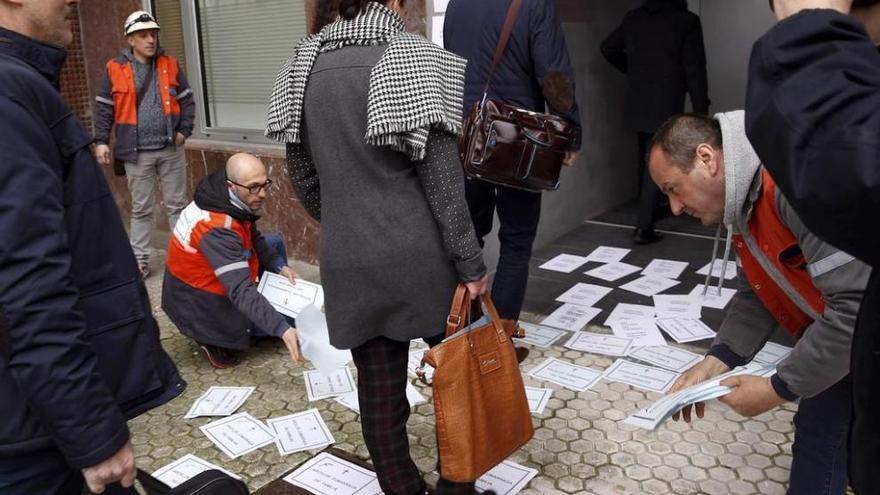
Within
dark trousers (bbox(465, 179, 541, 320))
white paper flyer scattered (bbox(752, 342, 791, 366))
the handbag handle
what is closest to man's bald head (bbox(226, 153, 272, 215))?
dark trousers (bbox(465, 179, 541, 320))

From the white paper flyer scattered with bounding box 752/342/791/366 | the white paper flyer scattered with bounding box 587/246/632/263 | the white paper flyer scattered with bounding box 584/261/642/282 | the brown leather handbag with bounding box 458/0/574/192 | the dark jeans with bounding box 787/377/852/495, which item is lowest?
the white paper flyer scattered with bounding box 587/246/632/263

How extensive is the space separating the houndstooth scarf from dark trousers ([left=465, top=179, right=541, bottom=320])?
5.04 feet

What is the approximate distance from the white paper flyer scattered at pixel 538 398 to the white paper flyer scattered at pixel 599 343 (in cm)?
55

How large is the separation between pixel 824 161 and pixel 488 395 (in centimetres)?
164

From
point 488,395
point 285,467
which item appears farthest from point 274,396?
point 488,395

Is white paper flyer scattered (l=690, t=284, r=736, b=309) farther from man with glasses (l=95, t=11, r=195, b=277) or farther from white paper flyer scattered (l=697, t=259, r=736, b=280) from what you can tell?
man with glasses (l=95, t=11, r=195, b=277)

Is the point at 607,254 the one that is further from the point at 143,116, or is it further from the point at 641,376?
A: the point at 143,116

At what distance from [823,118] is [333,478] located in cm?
252

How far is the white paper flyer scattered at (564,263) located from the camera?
5449mm

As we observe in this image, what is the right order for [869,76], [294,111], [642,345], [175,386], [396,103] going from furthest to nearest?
1. [642,345]
2. [294,111]
3. [396,103]
4. [175,386]
5. [869,76]

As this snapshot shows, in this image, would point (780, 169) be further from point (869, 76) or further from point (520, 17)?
point (520, 17)

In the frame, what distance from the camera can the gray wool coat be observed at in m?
2.24

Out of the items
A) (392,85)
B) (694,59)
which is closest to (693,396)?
(392,85)

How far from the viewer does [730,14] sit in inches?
281
